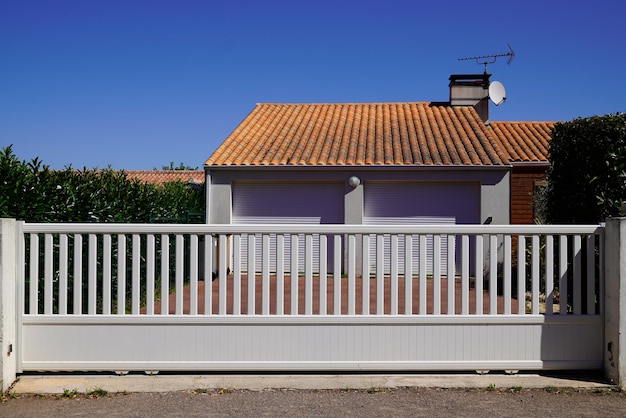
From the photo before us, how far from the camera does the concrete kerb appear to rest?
5.52m

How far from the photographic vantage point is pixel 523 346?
19.0 ft

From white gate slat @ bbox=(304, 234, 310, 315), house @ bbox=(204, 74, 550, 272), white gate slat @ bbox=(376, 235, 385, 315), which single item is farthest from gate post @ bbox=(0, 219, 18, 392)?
house @ bbox=(204, 74, 550, 272)

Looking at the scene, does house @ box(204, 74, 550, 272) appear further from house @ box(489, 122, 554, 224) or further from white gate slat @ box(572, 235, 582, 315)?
white gate slat @ box(572, 235, 582, 315)

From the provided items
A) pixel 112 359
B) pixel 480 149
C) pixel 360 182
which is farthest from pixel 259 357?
pixel 480 149

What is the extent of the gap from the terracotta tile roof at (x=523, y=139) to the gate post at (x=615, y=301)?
38.0 ft

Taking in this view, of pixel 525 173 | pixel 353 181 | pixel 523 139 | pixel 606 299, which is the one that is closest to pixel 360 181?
pixel 353 181

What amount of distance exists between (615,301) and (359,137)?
1154 cm

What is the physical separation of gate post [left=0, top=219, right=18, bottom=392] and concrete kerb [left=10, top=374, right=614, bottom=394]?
0.17 meters

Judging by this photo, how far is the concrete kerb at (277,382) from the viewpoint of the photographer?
5.52 m

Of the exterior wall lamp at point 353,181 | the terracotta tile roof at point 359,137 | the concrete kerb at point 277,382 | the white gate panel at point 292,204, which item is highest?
the terracotta tile roof at point 359,137

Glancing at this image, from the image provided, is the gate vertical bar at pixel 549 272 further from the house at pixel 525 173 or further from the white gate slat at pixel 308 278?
the house at pixel 525 173

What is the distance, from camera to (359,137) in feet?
54.6

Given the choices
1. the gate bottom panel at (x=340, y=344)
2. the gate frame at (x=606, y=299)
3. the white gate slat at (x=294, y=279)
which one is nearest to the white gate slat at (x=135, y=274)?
the gate bottom panel at (x=340, y=344)

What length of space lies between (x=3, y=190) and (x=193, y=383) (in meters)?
3.04
